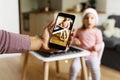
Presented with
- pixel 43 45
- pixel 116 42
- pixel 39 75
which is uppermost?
pixel 43 45

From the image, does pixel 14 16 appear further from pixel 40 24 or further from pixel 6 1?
pixel 40 24

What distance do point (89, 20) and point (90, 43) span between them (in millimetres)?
229

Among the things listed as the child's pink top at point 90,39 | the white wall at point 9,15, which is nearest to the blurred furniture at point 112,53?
the child's pink top at point 90,39

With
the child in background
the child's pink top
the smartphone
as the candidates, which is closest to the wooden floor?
the child in background

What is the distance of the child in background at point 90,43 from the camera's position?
6.48ft

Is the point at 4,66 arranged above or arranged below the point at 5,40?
below

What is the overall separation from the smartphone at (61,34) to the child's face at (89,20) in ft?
3.33

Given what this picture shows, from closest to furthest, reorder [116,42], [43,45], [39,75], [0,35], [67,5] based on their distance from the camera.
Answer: [0,35], [43,45], [39,75], [116,42], [67,5]

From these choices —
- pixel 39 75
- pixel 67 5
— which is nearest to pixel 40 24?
pixel 67 5

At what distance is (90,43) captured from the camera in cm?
203

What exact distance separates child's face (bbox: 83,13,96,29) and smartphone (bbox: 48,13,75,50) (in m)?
1.02

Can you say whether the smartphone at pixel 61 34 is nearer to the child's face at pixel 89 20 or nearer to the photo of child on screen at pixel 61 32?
the photo of child on screen at pixel 61 32

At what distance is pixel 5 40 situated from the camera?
2.44 ft

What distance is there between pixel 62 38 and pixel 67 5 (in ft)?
10.7
